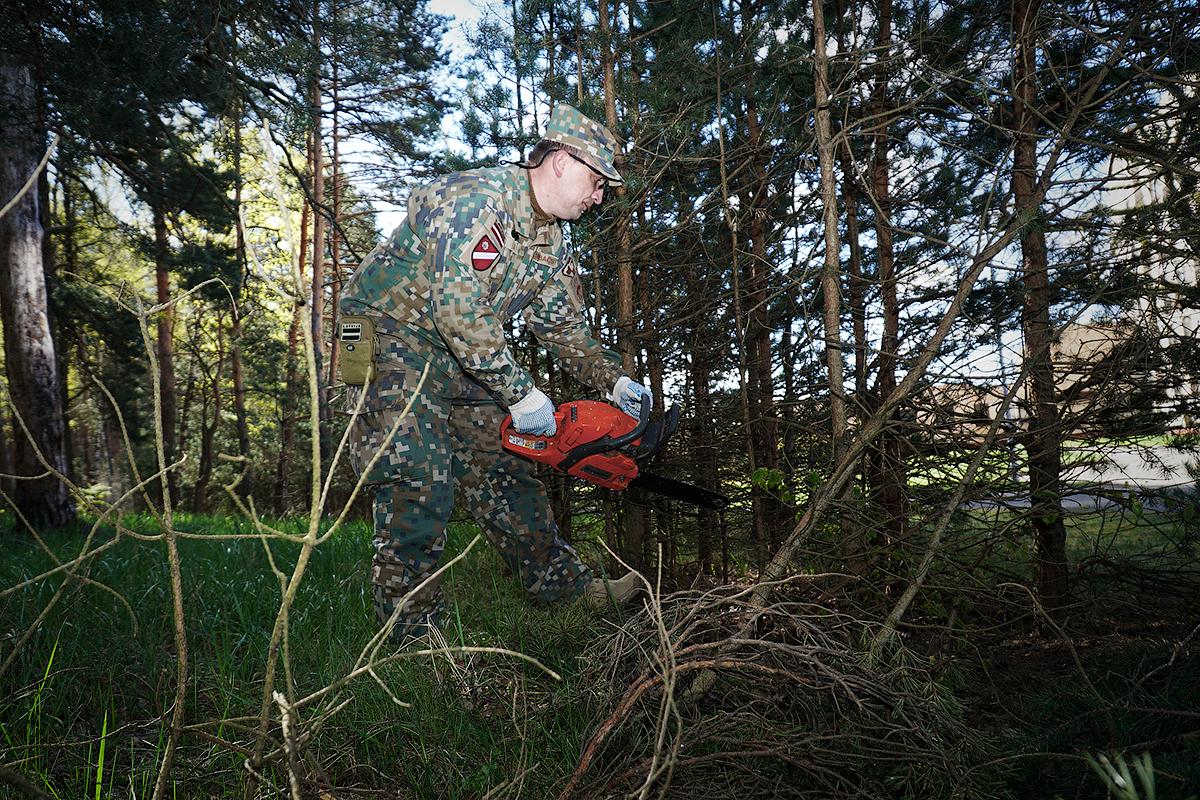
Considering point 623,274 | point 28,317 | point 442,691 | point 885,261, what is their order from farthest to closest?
point 28,317 < point 623,274 < point 885,261 < point 442,691

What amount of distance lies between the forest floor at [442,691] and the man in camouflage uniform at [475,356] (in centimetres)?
33

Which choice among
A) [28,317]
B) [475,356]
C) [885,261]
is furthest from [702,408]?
[28,317]

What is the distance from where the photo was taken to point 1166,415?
324 centimetres

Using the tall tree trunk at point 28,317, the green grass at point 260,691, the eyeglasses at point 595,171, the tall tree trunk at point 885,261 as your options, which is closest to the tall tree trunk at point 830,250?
the tall tree trunk at point 885,261

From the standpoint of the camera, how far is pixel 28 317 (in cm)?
705

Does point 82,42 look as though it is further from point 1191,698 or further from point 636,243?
point 1191,698

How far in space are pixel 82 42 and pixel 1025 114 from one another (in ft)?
24.5

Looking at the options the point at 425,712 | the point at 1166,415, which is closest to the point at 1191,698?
the point at 1166,415

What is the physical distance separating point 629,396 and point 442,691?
1621 mm

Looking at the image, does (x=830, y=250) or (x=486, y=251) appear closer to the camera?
(x=486, y=251)

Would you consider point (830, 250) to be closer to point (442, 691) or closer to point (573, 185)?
point (573, 185)

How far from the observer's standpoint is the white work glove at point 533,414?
3117 mm

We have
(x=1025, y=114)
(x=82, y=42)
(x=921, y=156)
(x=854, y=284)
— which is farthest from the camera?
(x=82, y=42)

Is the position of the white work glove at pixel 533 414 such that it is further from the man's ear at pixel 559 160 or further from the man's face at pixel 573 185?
the man's ear at pixel 559 160
